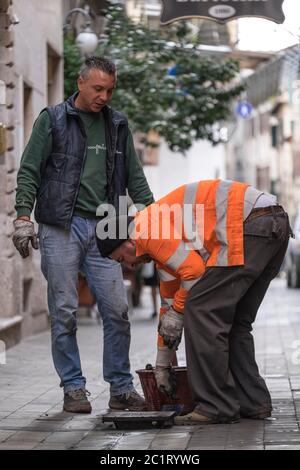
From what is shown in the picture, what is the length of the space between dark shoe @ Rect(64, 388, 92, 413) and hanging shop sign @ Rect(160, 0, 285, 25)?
3577 millimetres

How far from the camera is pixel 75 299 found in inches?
325

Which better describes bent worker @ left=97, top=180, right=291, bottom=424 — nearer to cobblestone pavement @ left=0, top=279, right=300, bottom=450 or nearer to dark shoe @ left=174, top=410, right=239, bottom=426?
dark shoe @ left=174, top=410, right=239, bottom=426

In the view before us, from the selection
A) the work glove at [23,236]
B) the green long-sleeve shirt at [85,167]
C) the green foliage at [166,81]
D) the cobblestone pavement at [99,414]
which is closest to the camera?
the cobblestone pavement at [99,414]

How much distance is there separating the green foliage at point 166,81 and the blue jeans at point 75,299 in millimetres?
9045

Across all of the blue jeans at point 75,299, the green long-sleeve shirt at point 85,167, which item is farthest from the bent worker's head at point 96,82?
the blue jeans at point 75,299

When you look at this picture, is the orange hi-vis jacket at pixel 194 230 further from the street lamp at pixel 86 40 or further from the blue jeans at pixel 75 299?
the street lamp at pixel 86 40

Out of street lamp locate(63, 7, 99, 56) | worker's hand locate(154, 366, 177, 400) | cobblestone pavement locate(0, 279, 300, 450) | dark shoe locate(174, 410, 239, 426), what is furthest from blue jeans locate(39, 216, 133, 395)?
street lamp locate(63, 7, 99, 56)

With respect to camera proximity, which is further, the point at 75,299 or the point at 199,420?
the point at 75,299

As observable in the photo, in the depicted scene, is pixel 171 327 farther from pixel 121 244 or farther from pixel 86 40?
pixel 86 40

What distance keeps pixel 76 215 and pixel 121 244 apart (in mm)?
970

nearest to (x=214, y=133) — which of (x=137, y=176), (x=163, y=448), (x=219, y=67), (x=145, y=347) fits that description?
(x=219, y=67)

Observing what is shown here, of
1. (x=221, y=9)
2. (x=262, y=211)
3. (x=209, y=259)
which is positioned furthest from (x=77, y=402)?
(x=221, y=9)

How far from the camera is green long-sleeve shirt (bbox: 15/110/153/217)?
8109 mm

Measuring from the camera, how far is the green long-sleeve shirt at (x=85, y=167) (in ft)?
26.6
